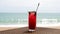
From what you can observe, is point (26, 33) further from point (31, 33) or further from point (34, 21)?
point (34, 21)

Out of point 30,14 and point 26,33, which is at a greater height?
point 30,14

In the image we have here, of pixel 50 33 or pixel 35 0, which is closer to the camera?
pixel 50 33

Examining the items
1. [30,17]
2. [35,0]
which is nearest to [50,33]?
[30,17]

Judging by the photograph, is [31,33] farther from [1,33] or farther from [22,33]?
[1,33]

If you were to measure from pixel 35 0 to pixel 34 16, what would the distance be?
1.11 metres

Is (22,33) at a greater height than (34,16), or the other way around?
(34,16)

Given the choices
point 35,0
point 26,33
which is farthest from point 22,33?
point 35,0

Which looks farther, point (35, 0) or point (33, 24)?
point (35, 0)

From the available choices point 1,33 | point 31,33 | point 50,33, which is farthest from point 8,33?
point 50,33

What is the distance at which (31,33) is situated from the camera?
126 cm

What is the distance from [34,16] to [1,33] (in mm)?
325

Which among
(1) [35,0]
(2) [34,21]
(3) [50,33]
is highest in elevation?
(1) [35,0]

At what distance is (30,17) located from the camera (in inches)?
53.1

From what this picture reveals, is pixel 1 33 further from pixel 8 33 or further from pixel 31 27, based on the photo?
pixel 31 27
